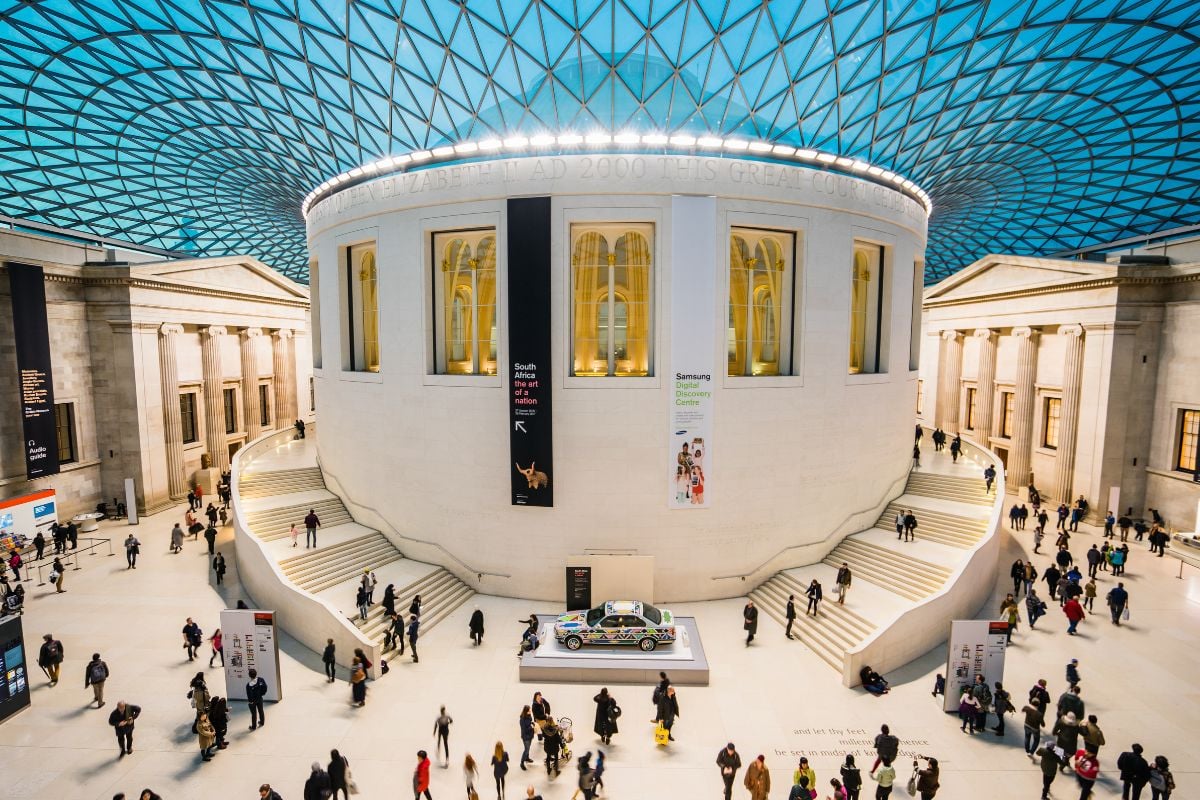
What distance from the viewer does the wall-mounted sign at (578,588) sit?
1816 centimetres

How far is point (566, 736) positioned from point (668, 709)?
7.28 ft

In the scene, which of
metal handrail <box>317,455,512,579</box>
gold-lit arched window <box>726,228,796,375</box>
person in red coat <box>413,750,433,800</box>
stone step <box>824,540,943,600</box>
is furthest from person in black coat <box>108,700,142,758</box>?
stone step <box>824,540,943,600</box>

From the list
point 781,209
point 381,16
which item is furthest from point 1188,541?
point 381,16

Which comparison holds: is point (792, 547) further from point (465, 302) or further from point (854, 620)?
point (465, 302)

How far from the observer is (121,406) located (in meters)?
27.9

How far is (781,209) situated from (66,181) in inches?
1484

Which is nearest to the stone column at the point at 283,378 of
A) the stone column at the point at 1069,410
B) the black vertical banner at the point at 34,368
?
the black vertical banner at the point at 34,368

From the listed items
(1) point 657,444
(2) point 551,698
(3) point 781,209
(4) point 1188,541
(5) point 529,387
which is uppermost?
(3) point 781,209

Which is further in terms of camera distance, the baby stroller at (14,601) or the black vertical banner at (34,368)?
the black vertical banner at (34,368)

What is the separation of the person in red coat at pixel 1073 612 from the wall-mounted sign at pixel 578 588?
14.1 m

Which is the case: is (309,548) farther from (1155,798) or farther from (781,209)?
(1155,798)

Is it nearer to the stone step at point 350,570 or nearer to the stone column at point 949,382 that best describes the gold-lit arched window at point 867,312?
the stone step at point 350,570

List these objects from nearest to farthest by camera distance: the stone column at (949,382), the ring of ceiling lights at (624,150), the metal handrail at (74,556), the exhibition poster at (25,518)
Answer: the ring of ceiling lights at (624,150), the metal handrail at (74,556), the exhibition poster at (25,518), the stone column at (949,382)

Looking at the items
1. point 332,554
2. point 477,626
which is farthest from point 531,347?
point 332,554
